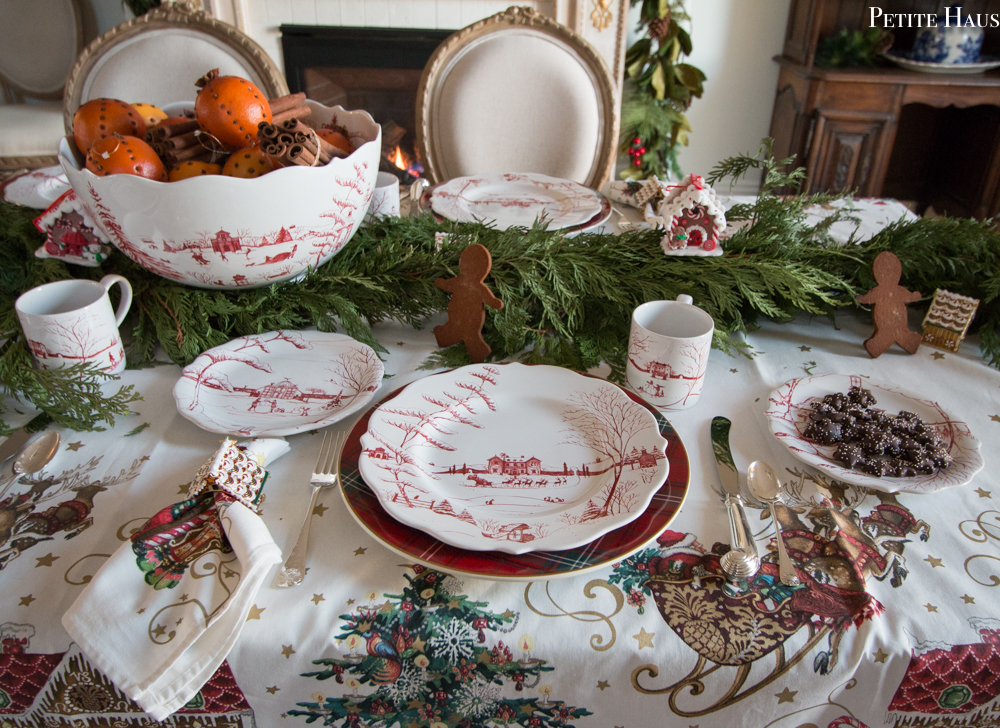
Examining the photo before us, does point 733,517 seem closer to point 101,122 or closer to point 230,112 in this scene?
point 230,112

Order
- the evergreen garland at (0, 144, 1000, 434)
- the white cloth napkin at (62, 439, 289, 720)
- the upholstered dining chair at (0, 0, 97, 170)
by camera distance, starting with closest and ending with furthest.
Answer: the white cloth napkin at (62, 439, 289, 720), the evergreen garland at (0, 144, 1000, 434), the upholstered dining chair at (0, 0, 97, 170)

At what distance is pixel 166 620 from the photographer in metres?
0.50

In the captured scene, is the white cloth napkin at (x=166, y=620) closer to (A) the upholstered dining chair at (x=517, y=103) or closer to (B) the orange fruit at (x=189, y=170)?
(B) the orange fruit at (x=189, y=170)

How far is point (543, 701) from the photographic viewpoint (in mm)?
516

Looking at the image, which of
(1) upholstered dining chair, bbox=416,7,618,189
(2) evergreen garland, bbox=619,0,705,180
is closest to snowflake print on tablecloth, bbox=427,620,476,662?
(1) upholstered dining chair, bbox=416,7,618,189

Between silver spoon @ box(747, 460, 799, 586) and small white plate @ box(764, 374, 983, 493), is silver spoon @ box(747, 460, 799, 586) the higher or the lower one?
the lower one

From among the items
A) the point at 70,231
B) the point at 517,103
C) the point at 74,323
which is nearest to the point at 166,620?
the point at 74,323

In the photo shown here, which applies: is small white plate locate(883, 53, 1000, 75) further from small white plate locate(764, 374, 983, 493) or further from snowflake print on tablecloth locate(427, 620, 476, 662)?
snowflake print on tablecloth locate(427, 620, 476, 662)

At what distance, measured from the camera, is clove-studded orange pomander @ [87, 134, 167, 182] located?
2.42ft

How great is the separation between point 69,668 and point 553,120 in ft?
4.33

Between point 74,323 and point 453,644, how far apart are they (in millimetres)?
550

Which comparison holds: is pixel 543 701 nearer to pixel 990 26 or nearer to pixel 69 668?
pixel 69 668

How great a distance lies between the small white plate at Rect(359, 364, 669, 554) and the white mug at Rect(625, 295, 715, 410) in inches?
2.0

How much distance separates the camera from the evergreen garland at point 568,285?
33.1 inches
